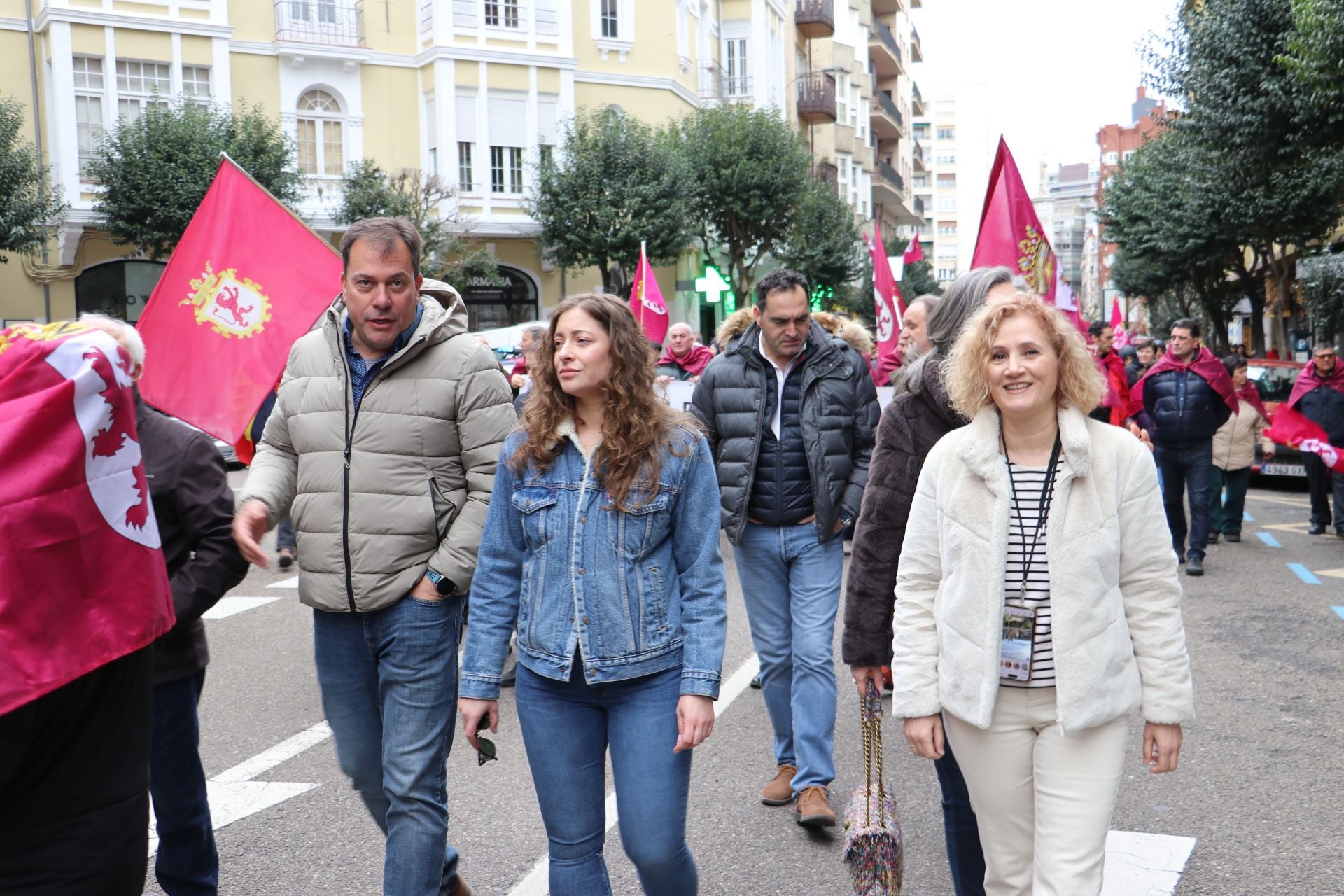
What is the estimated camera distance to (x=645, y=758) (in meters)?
3.16

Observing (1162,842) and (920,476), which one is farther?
(1162,842)

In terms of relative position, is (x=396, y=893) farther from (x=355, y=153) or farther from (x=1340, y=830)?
(x=355, y=153)

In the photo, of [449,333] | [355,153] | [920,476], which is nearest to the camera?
[920,476]

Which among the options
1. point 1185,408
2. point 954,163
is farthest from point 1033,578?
point 954,163

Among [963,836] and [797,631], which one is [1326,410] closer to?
[797,631]

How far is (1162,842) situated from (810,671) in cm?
137

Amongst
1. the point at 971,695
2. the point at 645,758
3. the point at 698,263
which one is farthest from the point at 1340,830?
the point at 698,263

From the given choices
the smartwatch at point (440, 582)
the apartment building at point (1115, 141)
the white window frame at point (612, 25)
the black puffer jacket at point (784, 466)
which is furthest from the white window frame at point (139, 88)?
the apartment building at point (1115, 141)

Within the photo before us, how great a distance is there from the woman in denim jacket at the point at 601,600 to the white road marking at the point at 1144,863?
171 cm

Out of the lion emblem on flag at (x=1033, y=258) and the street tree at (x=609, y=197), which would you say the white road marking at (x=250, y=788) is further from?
the street tree at (x=609, y=197)

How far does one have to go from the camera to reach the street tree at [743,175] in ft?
115

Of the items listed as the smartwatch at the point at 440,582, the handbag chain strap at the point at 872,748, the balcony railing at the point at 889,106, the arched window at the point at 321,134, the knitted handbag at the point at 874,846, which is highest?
the balcony railing at the point at 889,106

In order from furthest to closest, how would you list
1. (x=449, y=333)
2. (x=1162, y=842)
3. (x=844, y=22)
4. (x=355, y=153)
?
(x=844, y=22) → (x=355, y=153) → (x=1162, y=842) → (x=449, y=333)

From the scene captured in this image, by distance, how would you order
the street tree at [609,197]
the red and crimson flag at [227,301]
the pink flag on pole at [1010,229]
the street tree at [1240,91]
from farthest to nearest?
the street tree at [609,197], the street tree at [1240,91], the pink flag on pole at [1010,229], the red and crimson flag at [227,301]
